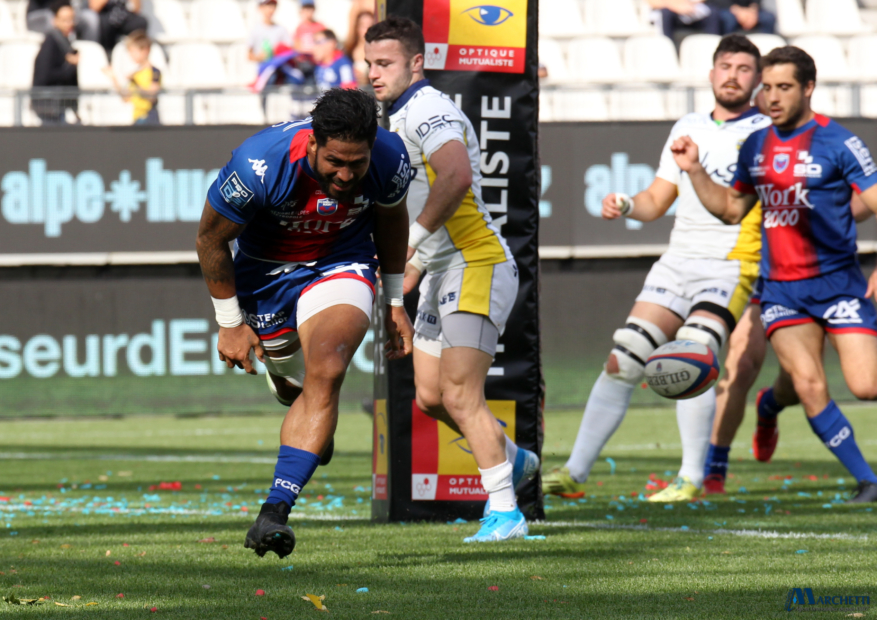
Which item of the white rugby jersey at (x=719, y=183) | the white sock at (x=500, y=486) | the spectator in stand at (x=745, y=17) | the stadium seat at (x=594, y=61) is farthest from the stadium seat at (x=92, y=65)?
the white sock at (x=500, y=486)

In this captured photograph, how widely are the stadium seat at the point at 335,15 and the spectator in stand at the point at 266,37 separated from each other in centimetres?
196

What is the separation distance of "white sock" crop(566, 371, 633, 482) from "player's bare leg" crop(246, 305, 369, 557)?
9.09 ft

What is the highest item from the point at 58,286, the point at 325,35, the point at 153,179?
the point at 325,35

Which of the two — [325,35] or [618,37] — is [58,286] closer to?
[325,35]

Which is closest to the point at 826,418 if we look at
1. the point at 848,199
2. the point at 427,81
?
the point at 848,199

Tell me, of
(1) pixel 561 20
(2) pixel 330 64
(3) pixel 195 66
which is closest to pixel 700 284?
(2) pixel 330 64

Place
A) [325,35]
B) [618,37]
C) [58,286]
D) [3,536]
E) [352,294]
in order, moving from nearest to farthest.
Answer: [352,294], [3,536], [58,286], [325,35], [618,37]

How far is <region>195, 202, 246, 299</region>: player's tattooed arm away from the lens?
431cm

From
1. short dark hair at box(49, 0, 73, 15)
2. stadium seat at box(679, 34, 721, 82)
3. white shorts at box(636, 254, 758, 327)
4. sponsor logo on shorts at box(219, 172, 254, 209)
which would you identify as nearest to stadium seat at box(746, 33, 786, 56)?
stadium seat at box(679, 34, 721, 82)

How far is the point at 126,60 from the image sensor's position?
50.1ft

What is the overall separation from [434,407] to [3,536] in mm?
2037

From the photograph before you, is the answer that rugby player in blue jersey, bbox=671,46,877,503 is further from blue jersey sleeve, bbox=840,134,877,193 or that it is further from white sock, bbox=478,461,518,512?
white sock, bbox=478,461,518,512

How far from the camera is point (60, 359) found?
13461 mm

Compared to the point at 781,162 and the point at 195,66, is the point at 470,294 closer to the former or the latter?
the point at 781,162
